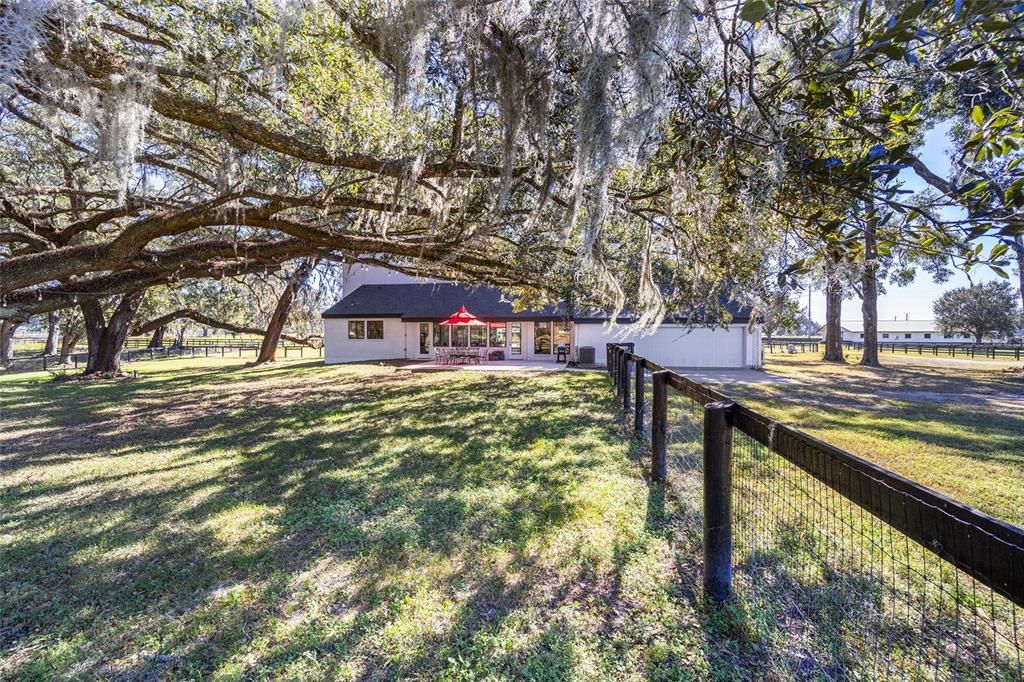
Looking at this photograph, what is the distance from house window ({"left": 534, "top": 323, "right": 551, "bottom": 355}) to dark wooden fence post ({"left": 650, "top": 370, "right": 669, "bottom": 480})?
16.3 metres

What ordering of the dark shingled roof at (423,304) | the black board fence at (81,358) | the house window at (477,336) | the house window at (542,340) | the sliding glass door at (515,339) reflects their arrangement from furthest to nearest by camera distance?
the house window at (477,336), the sliding glass door at (515,339), the house window at (542,340), the dark shingled roof at (423,304), the black board fence at (81,358)

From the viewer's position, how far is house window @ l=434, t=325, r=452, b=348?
68.6ft

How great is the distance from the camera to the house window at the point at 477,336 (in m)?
20.9

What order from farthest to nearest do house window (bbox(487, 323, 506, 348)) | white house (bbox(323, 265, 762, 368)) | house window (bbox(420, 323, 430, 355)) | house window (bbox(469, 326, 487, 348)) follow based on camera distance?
1. house window (bbox(420, 323, 430, 355))
2. house window (bbox(469, 326, 487, 348))
3. house window (bbox(487, 323, 506, 348))
4. white house (bbox(323, 265, 762, 368))

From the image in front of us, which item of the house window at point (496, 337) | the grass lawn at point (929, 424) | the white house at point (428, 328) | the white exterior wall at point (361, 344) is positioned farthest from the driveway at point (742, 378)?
the white exterior wall at point (361, 344)

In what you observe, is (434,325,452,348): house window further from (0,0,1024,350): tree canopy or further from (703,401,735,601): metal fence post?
(703,401,735,601): metal fence post

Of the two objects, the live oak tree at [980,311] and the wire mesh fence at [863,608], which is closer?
the wire mesh fence at [863,608]

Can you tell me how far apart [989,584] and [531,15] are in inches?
135

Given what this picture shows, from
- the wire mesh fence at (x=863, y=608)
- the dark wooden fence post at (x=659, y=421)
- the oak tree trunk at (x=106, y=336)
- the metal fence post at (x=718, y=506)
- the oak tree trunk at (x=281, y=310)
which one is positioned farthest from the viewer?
the oak tree trunk at (x=281, y=310)

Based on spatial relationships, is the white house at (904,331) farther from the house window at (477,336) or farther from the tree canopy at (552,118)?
the tree canopy at (552,118)

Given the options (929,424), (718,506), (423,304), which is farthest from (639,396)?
(423,304)

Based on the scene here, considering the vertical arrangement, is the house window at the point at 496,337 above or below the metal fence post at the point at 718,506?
above

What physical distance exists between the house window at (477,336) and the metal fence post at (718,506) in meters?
18.7

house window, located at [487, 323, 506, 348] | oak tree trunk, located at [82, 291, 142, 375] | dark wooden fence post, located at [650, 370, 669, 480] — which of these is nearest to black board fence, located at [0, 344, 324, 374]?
oak tree trunk, located at [82, 291, 142, 375]
